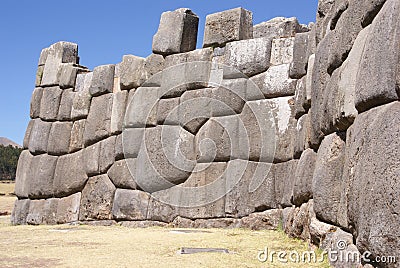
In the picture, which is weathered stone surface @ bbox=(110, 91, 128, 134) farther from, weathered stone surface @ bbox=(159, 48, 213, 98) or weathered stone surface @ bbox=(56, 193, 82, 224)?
weathered stone surface @ bbox=(56, 193, 82, 224)

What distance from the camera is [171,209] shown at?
700 centimetres

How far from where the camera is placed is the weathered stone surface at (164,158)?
7031mm

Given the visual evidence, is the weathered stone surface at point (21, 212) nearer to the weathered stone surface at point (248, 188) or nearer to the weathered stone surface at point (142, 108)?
the weathered stone surface at point (142, 108)

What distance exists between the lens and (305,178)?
4727mm

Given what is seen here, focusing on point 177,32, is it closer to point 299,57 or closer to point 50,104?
point 299,57

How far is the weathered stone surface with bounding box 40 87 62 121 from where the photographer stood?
904cm

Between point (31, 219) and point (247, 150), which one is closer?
point (247, 150)

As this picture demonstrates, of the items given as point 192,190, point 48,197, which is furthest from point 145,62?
point 48,197

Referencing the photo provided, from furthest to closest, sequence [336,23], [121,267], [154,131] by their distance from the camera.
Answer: [154,131]
[336,23]
[121,267]

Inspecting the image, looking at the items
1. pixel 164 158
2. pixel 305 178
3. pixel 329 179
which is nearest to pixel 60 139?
pixel 164 158

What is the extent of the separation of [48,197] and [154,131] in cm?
255

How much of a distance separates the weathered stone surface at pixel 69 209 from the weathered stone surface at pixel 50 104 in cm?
154

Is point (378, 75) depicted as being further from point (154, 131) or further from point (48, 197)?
point (48, 197)

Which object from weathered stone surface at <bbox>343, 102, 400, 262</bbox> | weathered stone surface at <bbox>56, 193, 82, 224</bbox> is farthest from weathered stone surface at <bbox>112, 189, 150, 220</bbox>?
weathered stone surface at <bbox>343, 102, 400, 262</bbox>
